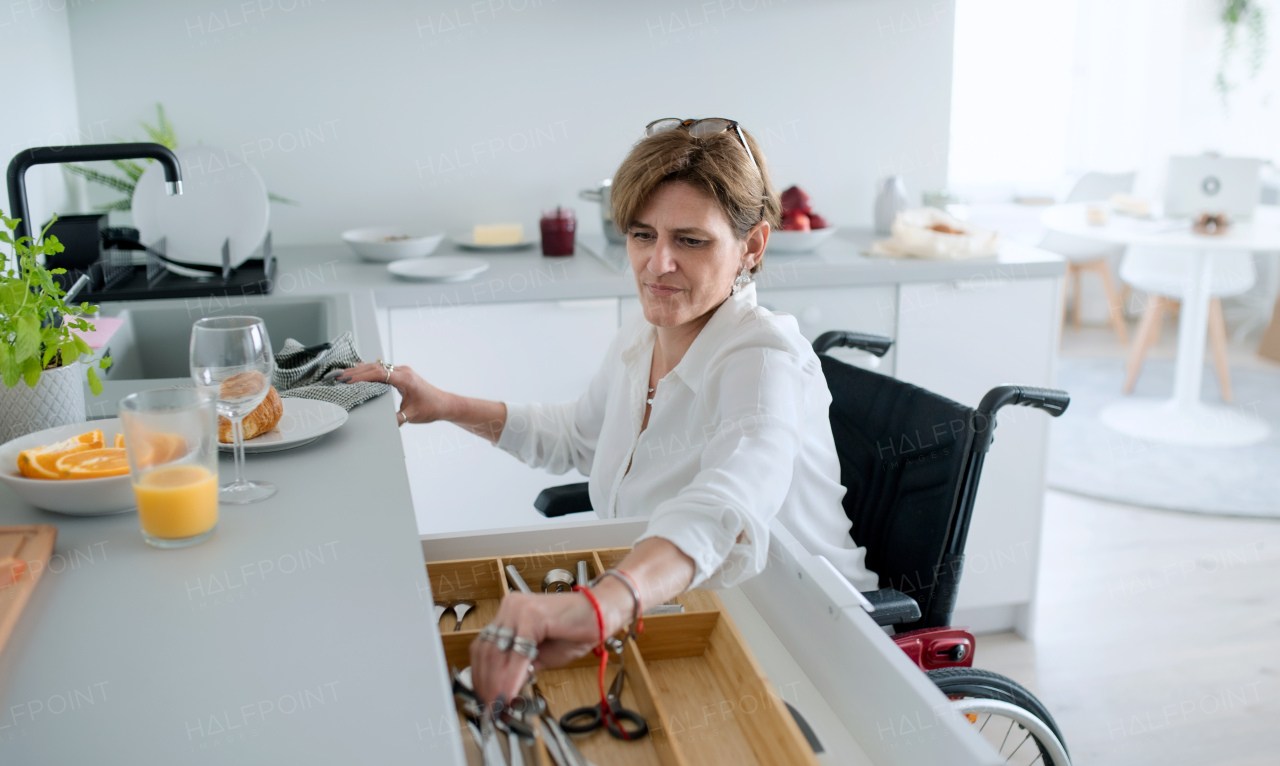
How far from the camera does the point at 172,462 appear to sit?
0.88 metres

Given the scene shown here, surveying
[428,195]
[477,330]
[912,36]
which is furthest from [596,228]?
[912,36]

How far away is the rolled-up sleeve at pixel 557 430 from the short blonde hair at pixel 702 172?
1.42ft

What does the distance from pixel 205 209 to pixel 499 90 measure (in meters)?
0.84

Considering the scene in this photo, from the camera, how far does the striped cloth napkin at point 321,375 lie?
1.31 m

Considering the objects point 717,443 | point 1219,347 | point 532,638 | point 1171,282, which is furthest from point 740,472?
point 1219,347

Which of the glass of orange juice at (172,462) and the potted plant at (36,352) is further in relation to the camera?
the potted plant at (36,352)

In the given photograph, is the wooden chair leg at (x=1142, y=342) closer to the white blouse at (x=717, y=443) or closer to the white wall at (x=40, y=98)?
the white blouse at (x=717, y=443)

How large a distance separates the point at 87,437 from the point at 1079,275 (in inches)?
201

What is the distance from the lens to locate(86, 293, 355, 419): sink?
181cm

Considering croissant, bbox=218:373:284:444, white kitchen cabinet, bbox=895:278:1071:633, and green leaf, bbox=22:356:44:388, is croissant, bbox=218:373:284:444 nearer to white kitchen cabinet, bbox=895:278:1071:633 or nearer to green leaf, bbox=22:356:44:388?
green leaf, bbox=22:356:44:388

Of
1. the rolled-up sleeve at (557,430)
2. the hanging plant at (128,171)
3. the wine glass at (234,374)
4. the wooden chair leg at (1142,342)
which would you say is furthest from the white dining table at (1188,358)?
the wine glass at (234,374)

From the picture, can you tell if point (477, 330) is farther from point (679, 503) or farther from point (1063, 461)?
point (1063, 461)

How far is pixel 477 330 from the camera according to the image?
7.23 ft

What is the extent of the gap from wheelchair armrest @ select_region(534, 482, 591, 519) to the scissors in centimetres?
72
